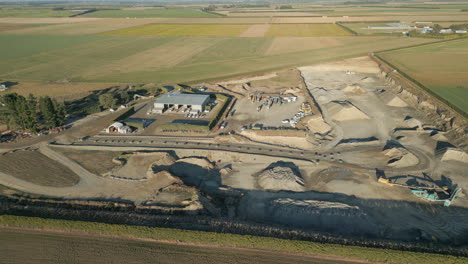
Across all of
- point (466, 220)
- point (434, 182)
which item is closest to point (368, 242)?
point (466, 220)

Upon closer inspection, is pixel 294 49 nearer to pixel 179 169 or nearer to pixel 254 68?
pixel 254 68

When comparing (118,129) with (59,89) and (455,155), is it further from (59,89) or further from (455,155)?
(455,155)

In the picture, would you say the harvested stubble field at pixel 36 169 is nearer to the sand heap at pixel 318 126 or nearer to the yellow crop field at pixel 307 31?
the sand heap at pixel 318 126

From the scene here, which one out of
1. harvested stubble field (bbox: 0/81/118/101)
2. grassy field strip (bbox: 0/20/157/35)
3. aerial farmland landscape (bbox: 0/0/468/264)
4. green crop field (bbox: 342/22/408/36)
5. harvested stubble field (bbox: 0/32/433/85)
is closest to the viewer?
aerial farmland landscape (bbox: 0/0/468/264)

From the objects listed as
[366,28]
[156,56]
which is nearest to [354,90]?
[156,56]

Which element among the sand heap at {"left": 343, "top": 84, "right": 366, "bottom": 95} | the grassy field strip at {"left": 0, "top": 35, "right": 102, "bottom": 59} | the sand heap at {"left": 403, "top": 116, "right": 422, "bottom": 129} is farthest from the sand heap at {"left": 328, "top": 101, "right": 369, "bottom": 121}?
the grassy field strip at {"left": 0, "top": 35, "right": 102, "bottom": 59}

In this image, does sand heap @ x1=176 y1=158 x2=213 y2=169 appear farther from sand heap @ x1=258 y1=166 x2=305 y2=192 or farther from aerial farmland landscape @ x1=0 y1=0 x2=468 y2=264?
sand heap @ x1=258 y1=166 x2=305 y2=192

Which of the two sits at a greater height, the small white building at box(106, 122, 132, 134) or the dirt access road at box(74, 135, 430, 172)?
the small white building at box(106, 122, 132, 134)
